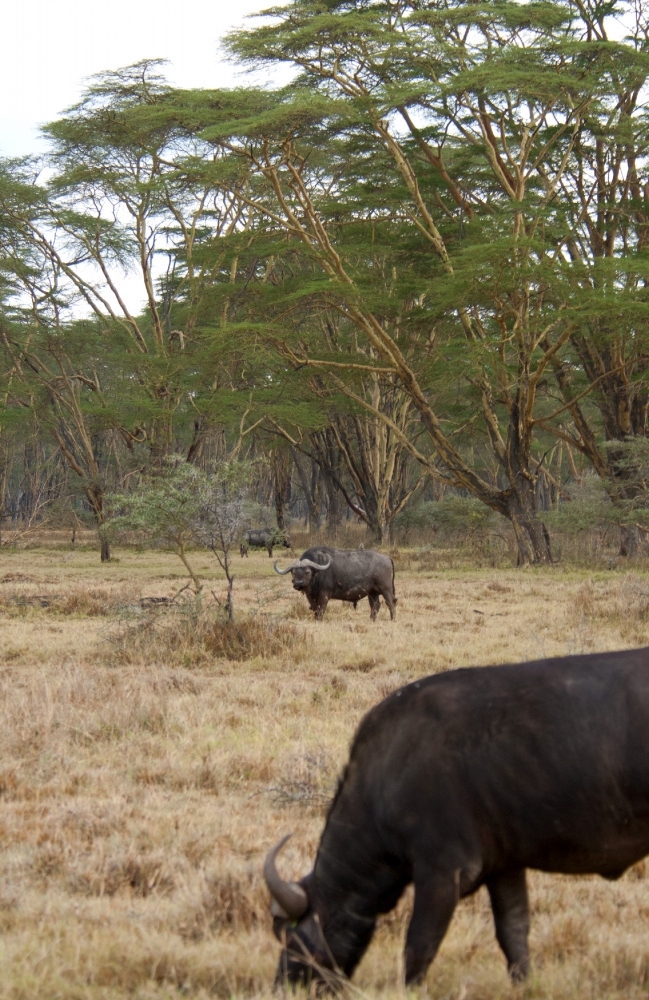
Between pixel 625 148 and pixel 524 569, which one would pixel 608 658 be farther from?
pixel 625 148

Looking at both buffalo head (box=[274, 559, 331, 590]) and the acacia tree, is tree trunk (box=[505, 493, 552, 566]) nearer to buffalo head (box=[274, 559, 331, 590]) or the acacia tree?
the acacia tree

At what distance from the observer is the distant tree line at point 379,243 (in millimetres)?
16172

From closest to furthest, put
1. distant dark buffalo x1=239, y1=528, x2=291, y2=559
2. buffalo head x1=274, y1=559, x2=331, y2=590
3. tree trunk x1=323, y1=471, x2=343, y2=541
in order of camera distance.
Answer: buffalo head x1=274, y1=559, x2=331, y2=590, distant dark buffalo x1=239, y1=528, x2=291, y2=559, tree trunk x1=323, y1=471, x2=343, y2=541

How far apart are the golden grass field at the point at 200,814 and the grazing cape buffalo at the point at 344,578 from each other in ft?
4.55

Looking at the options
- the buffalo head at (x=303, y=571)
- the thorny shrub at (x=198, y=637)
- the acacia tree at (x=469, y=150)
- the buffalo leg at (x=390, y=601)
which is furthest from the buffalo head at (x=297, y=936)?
the acacia tree at (x=469, y=150)

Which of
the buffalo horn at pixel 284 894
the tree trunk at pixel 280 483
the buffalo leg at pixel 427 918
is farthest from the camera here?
the tree trunk at pixel 280 483

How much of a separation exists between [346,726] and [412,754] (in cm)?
335

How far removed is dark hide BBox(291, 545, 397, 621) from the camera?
1212 centimetres

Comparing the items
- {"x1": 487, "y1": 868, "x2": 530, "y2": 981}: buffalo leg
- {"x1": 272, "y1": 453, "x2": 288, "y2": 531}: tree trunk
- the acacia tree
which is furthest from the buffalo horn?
{"x1": 272, "y1": 453, "x2": 288, "y2": 531}: tree trunk

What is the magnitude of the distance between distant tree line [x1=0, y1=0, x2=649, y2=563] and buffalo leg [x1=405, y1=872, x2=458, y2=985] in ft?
34.8

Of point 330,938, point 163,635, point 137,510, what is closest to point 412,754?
point 330,938

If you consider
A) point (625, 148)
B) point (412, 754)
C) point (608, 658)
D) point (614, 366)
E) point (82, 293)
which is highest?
point (625, 148)

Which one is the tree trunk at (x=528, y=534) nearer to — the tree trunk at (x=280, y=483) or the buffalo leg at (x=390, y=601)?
the buffalo leg at (x=390, y=601)

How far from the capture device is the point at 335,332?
26.3m
